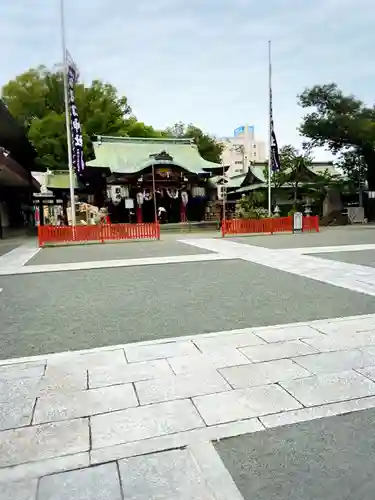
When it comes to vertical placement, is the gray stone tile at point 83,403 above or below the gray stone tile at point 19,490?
above

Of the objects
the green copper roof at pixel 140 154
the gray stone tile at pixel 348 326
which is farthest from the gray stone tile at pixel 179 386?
the green copper roof at pixel 140 154

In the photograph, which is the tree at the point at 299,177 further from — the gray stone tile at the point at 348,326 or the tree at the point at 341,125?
A: the gray stone tile at the point at 348,326

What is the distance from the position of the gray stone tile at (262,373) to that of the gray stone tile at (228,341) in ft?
1.71

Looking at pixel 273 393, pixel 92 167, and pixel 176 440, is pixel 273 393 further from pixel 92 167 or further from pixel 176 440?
pixel 92 167

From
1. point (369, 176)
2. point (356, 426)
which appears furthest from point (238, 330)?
point (369, 176)

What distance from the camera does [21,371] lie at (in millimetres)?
3555

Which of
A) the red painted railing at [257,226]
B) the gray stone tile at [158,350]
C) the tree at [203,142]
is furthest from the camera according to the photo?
the tree at [203,142]

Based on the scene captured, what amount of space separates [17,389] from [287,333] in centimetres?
282

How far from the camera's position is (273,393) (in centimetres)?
300

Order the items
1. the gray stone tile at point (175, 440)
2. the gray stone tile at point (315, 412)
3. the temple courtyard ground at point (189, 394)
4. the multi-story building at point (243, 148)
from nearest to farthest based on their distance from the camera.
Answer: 1. the temple courtyard ground at point (189, 394)
2. the gray stone tile at point (175, 440)
3. the gray stone tile at point (315, 412)
4. the multi-story building at point (243, 148)

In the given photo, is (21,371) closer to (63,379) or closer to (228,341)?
(63,379)

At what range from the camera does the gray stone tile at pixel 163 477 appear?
1986mm

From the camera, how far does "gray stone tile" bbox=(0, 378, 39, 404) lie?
307 centimetres

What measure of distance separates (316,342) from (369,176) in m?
29.9
